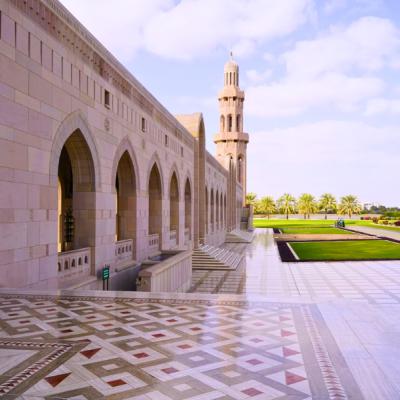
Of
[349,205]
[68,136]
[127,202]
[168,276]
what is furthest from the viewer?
[349,205]

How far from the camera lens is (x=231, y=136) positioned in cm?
4669

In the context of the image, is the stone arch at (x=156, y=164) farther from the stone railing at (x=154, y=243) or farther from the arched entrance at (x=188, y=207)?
the arched entrance at (x=188, y=207)

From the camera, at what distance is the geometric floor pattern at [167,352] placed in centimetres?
320

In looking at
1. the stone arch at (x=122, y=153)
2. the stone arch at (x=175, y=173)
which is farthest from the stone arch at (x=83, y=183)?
the stone arch at (x=175, y=173)

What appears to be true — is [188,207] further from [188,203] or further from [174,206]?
[174,206]

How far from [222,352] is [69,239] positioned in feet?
22.7

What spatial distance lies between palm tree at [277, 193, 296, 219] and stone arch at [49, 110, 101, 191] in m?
81.1

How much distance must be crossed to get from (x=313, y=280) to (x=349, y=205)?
76.9m

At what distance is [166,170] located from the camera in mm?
15102

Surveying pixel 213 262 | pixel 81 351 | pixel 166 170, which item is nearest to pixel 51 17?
pixel 81 351

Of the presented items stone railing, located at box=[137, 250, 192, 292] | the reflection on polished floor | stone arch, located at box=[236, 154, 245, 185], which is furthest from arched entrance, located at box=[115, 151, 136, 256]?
stone arch, located at box=[236, 154, 245, 185]

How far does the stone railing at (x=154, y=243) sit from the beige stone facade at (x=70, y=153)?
0.03 metres

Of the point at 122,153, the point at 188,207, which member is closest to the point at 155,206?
the point at 122,153

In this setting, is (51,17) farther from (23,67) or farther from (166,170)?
(166,170)
